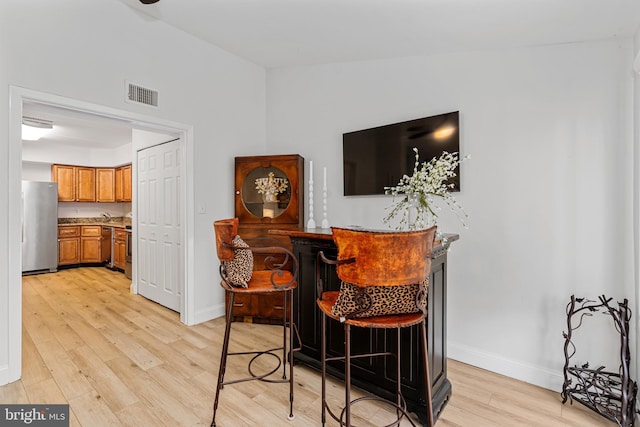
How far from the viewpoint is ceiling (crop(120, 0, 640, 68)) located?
6.39ft

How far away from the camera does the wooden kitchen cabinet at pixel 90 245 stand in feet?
21.4

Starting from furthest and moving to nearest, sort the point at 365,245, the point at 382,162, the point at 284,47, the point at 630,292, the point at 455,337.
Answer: the point at 284,47
the point at 382,162
the point at 455,337
the point at 630,292
the point at 365,245

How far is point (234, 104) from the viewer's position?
12.2 feet

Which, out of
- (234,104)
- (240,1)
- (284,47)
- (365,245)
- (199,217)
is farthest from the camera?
(234,104)

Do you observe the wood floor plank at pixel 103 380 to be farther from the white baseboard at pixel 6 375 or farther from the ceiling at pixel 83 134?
the ceiling at pixel 83 134

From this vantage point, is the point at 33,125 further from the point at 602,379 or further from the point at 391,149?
the point at 602,379

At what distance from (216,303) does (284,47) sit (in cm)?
287

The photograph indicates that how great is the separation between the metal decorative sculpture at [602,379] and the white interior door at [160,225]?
3402mm

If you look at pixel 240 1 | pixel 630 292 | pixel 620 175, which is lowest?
pixel 630 292

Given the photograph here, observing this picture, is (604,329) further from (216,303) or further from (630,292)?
(216,303)

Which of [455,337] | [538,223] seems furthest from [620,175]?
[455,337]

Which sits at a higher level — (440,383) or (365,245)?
(365,245)

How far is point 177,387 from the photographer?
7.11ft

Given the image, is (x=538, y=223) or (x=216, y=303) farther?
(x=216, y=303)
